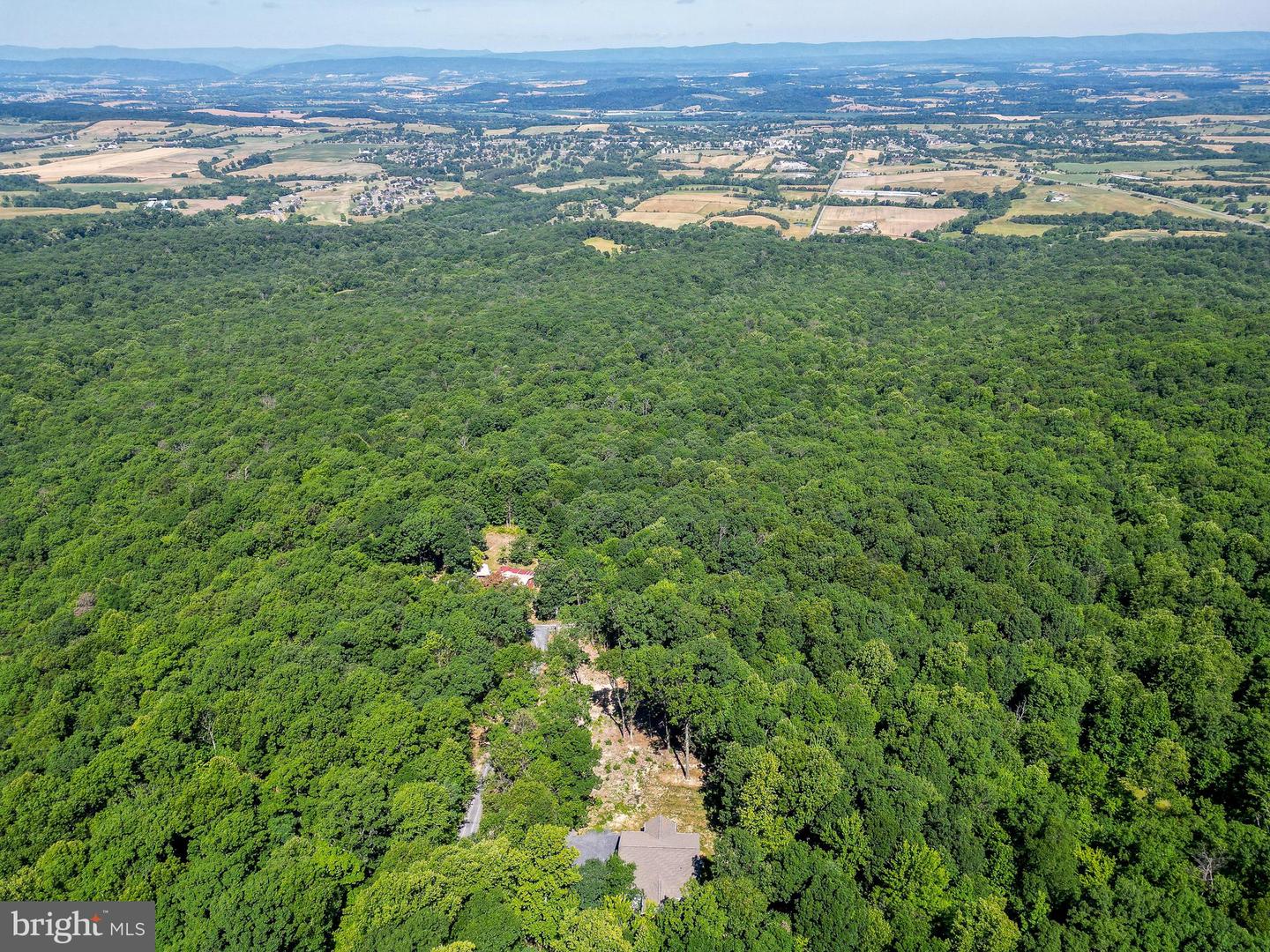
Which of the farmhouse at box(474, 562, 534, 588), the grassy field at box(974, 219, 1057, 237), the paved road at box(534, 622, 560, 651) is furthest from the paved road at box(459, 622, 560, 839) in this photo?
the grassy field at box(974, 219, 1057, 237)

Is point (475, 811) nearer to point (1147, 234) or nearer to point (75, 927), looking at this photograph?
point (75, 927)

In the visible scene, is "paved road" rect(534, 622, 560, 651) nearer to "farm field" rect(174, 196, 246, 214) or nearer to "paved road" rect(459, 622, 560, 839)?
"paved road" rect(459, 622, 560, 839)

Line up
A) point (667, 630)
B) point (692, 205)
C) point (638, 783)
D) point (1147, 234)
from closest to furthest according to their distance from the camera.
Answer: point (638, 783) → point (667, 630) → point (1147, 234) → point (692, 205)

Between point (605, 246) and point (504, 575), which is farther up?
point (605, 246)

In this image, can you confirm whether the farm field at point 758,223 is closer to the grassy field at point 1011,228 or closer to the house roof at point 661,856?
the grassy field at point 1011,228

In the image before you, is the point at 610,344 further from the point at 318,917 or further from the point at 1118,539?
the point at 318,917

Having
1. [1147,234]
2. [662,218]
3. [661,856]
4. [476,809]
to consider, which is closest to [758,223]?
[662,218]

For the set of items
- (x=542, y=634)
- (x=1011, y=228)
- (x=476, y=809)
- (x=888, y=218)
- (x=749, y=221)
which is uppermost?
(x=749, y=221)
